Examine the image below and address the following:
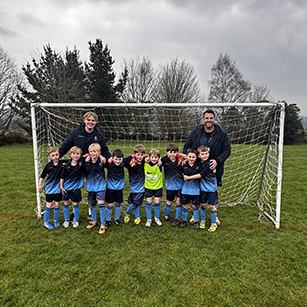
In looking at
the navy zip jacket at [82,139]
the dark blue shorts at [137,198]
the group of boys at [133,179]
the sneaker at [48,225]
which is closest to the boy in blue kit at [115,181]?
the group of boys at [133,179]

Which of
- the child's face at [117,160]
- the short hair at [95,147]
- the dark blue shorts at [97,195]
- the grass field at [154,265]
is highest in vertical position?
the short hair at [95,147]

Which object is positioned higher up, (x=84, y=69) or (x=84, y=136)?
(x=84, y=69)

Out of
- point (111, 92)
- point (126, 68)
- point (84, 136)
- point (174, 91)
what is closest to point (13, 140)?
point (111, 92)

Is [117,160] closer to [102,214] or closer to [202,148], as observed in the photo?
[102,214]

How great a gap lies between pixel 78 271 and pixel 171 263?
1.03 meters

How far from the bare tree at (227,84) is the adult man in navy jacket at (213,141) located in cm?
2114

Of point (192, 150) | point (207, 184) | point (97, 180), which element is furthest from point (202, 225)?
point (97, 180)

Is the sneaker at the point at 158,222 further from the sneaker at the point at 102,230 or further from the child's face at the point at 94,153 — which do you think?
the child's face at the point at 94,153

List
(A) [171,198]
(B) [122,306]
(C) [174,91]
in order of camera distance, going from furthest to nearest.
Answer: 1. (C) [174,91]
2. (A) [171,198]
3. (B) [122,306]

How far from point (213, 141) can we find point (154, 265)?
1818 mm

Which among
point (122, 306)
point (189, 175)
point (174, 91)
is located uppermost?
point (174, 91)

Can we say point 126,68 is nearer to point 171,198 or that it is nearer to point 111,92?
point 111,92

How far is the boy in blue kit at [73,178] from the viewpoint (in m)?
3.04

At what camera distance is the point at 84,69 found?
22578 millimetres
